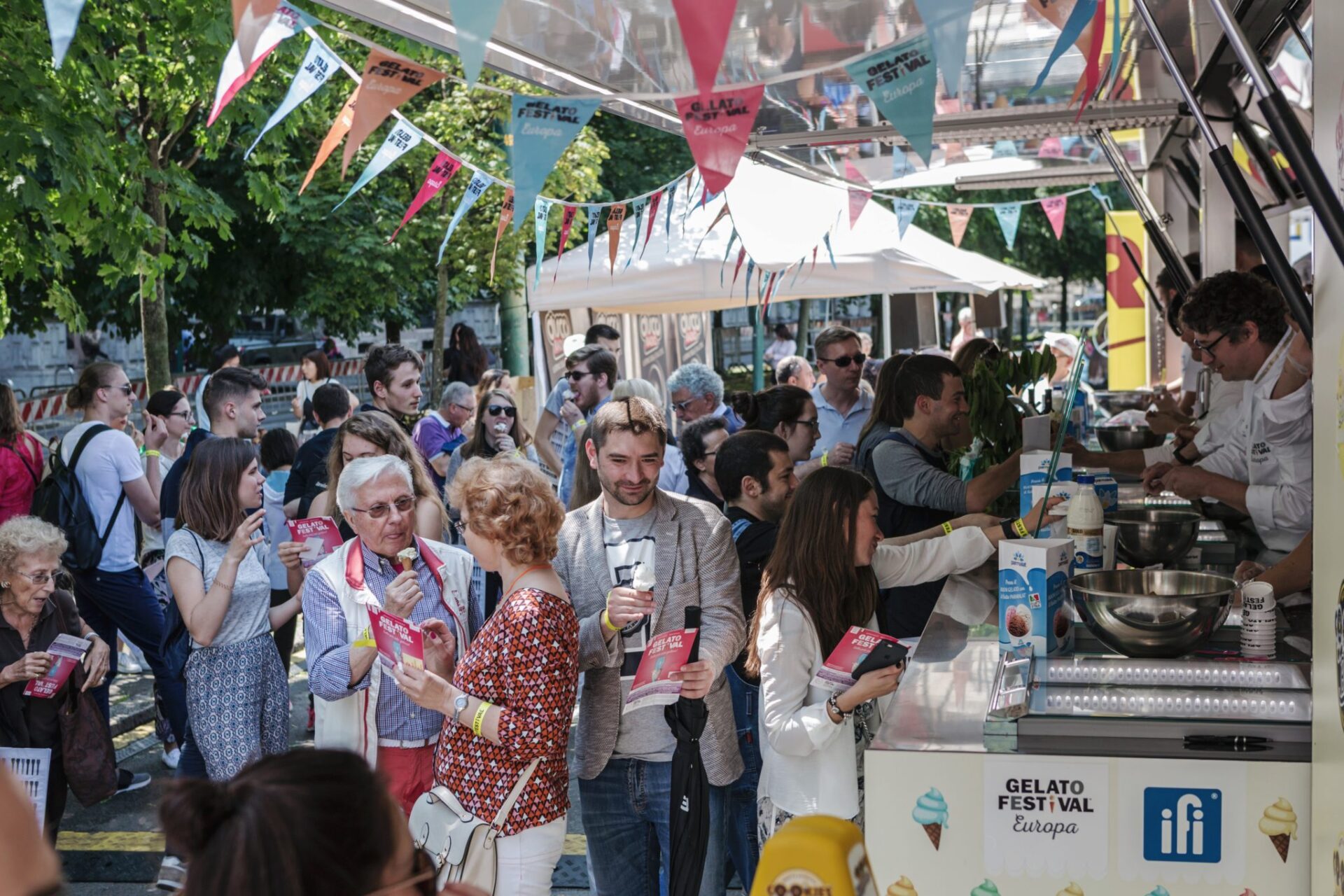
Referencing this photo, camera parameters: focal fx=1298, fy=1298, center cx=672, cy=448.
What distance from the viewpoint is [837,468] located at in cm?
352

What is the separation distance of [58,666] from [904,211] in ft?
26.4

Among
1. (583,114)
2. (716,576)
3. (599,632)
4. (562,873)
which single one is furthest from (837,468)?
(562,873)

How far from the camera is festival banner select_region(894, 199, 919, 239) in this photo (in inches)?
425

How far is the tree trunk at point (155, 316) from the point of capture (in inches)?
425

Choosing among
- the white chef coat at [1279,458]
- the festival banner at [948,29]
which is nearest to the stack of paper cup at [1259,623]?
the white chef coat at [1279,458]

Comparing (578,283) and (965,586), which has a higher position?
(578,283)

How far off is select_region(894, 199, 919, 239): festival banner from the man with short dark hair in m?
4.96

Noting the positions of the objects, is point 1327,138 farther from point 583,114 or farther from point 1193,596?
point 583,114

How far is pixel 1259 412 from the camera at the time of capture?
4.26m

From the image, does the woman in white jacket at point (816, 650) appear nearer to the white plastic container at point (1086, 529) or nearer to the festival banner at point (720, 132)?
Result: the white plastic container at point (1086, 529)

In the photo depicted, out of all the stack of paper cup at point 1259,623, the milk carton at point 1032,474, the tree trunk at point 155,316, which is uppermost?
the tree trunk at point 155,316

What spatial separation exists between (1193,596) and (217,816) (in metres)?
2.11

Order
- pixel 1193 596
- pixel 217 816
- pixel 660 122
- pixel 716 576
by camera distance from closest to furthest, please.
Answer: pixel 217 816
pixel 1193 596
pixel 716 576
pixel 660 122

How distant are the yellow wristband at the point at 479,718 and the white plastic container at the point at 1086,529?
1712 millimetres
